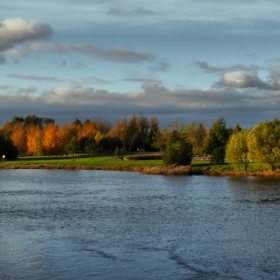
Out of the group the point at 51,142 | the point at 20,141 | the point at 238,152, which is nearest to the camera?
the point at 238,152

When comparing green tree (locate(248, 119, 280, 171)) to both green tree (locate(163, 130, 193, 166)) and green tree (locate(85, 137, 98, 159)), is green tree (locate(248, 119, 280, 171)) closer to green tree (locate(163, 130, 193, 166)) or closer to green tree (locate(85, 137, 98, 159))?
green tree (locate(163, 130, 193, 166))

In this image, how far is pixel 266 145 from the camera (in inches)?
2837

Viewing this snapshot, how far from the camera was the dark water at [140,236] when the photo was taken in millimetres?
19328

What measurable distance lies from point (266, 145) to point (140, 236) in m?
50.0

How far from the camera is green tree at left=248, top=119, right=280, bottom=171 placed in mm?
71625

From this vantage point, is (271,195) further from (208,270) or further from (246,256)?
(208,270)

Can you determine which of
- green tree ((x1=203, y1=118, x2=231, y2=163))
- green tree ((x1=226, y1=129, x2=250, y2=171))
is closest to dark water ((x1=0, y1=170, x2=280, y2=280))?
green tree ((x1=226, y1=129, x2=250, y2=171))

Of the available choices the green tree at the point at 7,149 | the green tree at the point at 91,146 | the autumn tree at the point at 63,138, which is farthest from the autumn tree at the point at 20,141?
the green tree at the point at 91,146

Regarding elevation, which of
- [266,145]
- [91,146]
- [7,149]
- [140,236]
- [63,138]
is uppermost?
[63,138]

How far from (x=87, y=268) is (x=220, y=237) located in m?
8.56

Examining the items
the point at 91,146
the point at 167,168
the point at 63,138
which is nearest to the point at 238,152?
the point at 167,168

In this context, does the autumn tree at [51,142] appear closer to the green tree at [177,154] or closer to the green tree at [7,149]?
the green tree at [7,149]

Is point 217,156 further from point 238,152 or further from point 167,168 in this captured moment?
point 167,168

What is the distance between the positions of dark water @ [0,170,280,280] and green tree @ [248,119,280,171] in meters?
26.7
